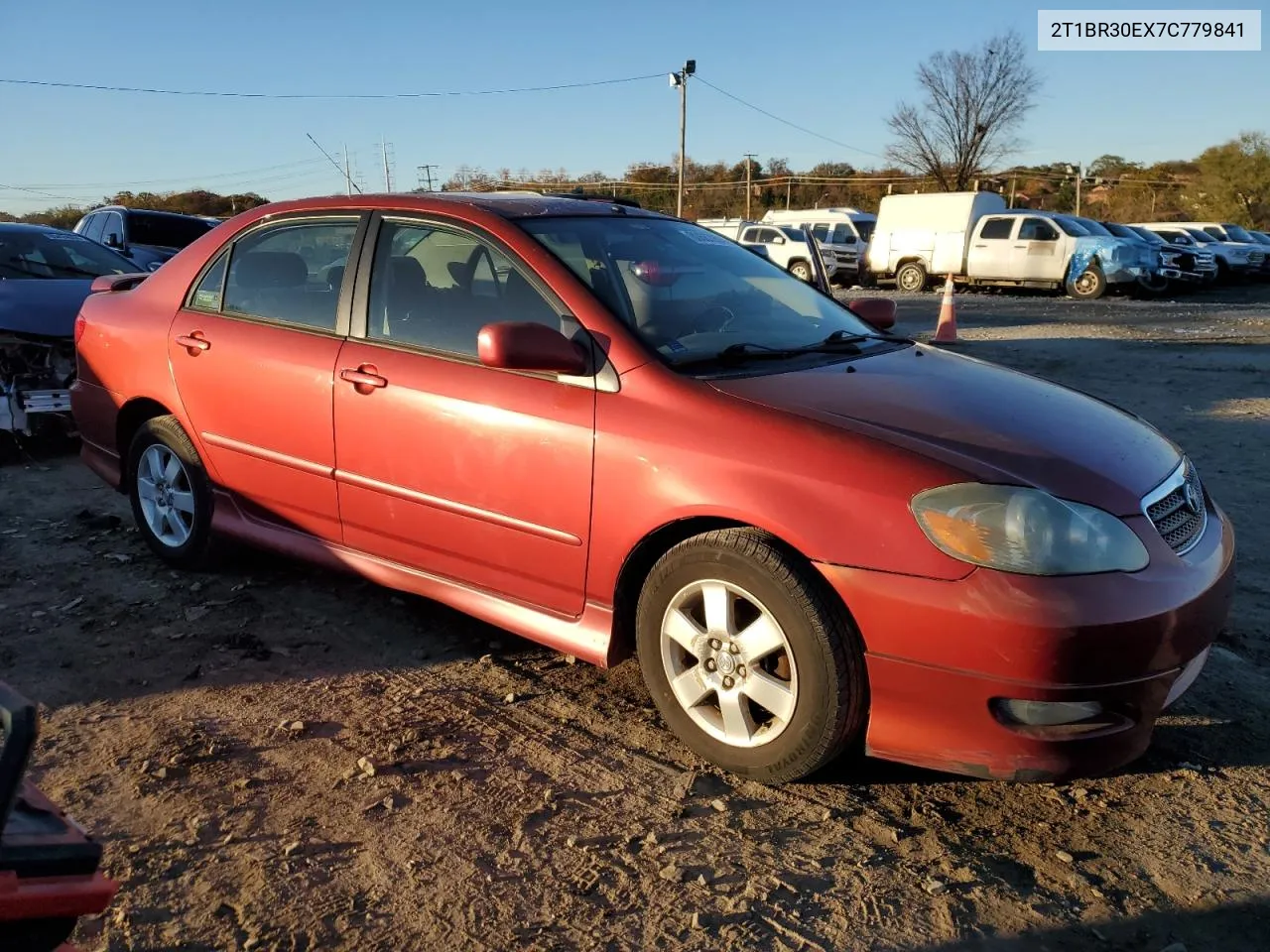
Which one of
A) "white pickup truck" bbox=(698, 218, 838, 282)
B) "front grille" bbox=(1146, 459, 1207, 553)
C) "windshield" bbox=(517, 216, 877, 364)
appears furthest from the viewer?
"white pickup truck" bbox=(698, 218, 838, 282)

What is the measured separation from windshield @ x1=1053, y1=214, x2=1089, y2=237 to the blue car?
18844mm

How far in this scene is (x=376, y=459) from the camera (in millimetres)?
3605

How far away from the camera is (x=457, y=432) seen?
335cm

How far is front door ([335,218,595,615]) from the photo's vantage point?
3.15 metres

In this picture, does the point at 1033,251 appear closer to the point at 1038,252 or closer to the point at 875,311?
the point at 1038,252

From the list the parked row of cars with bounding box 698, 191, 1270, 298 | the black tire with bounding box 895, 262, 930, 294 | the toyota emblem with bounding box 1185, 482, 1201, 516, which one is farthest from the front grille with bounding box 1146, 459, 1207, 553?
the black tire with bounding box 895, 262, 930, 294

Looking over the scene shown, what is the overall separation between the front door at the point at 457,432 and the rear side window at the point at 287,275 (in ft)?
0.74

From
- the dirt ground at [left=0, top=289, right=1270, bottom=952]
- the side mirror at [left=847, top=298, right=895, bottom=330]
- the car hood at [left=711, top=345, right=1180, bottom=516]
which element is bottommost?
the dirt ground at [left=0, top=289, right=1270, bottom=952]

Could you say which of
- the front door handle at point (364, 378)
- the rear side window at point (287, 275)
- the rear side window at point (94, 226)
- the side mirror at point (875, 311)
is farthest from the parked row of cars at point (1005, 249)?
the front door handle at point (364, 378)

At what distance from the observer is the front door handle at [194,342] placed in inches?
166

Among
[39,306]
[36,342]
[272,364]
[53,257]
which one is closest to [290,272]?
[272,364]

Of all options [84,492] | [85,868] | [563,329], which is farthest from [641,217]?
[84,492]

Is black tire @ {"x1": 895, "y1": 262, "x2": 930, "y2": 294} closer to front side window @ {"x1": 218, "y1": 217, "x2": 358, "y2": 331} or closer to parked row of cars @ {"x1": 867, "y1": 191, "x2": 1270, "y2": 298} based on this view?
parked row of cars @ {"x1": 867, "y1": 191, "x2": 1270, "y2": 298}

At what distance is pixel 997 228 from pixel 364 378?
20.5 m
